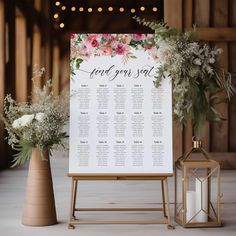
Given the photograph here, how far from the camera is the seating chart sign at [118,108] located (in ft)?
11.4

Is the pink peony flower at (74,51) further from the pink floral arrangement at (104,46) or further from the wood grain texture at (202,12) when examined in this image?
the wood grain texture at (202,12)

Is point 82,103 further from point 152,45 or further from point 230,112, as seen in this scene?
point 230,112

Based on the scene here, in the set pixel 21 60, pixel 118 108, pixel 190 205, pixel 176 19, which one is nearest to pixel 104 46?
pixel 118 108

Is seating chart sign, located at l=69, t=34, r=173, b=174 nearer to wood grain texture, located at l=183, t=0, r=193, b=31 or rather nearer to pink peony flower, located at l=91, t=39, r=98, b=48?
pink peony flower, located at l=91, t=39, r=98, b=48

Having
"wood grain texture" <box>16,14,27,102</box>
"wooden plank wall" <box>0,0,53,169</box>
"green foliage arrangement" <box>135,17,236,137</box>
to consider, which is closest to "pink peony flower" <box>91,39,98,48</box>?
"green foliage arrangement" <box>135,17,236,137</box>

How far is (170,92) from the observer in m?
3.49

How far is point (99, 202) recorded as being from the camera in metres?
4.35

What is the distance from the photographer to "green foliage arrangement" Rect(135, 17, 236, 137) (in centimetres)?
333

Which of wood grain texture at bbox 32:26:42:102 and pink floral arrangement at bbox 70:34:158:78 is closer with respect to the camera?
pink floral arrangement at bbox 70:34:158:78

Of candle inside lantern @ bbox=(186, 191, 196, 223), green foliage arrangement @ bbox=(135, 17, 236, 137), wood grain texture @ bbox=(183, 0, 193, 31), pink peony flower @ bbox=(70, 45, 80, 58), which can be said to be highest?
wood grain texture @ bbox=(183, 0, 193, 31)

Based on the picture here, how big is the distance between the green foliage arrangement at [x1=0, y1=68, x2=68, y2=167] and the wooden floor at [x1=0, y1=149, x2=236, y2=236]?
49 cm

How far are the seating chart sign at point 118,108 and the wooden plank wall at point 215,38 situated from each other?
263 centimetres

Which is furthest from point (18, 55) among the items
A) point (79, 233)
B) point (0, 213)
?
point (79, 233)

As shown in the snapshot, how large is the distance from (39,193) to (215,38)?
3.36 metres
